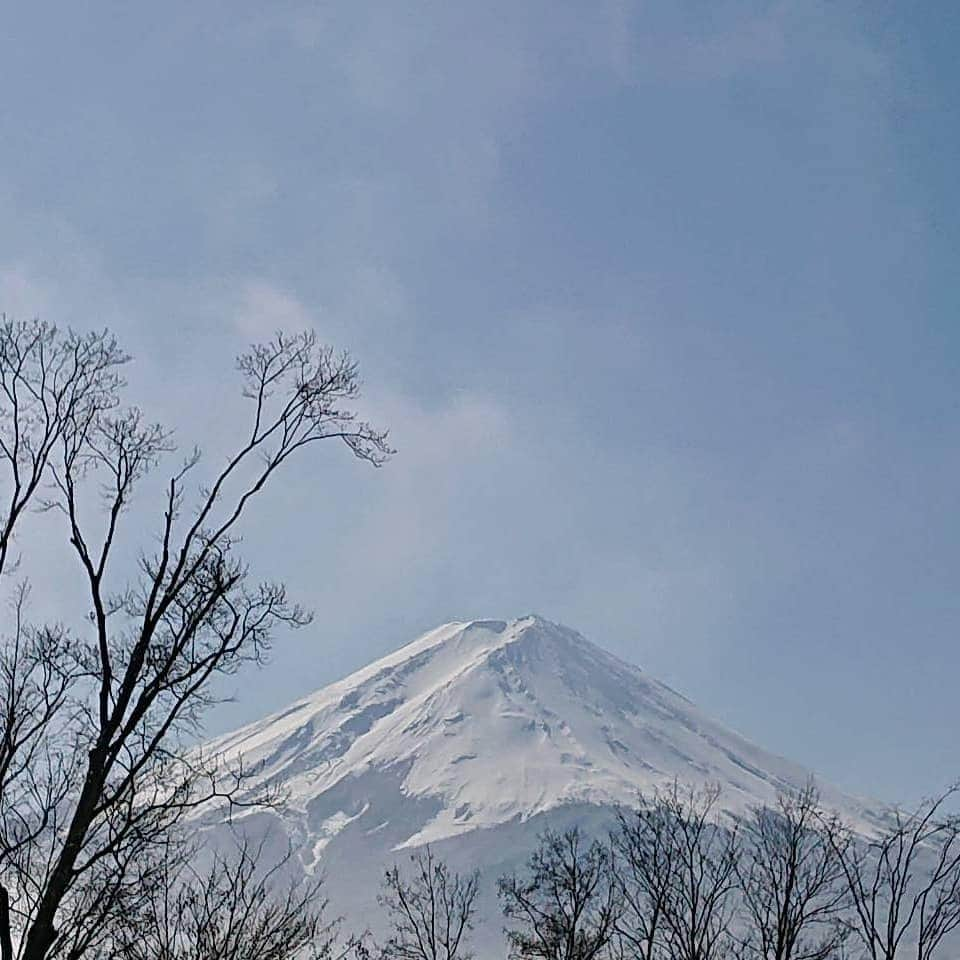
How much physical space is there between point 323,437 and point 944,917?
37.4 ft

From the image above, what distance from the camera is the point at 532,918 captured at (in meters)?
23.4

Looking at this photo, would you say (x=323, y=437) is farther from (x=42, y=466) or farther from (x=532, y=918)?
(x=532, y=918)

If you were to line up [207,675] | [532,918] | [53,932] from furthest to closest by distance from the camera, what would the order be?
[532,918]
[207,675]
[53,932]

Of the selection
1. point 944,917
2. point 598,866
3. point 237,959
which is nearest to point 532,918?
point 598,866

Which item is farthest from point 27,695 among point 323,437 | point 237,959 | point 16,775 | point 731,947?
point 731,947

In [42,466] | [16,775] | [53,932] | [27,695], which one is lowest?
[53,932]

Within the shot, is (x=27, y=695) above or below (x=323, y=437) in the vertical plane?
below

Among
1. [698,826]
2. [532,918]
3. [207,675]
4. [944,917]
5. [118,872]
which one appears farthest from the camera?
[532,918]

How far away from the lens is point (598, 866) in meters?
23.6

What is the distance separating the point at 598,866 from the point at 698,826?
282 cm

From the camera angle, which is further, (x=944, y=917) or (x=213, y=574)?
(x=944, y=917)

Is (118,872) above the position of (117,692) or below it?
below

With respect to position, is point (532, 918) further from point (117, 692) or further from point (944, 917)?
point (117, 692)

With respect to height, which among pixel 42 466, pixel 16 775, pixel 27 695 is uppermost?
pixel 42 466
